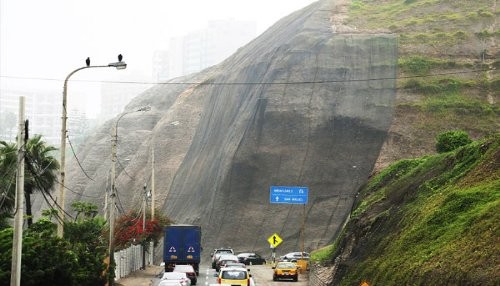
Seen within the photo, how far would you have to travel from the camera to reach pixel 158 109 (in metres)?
121

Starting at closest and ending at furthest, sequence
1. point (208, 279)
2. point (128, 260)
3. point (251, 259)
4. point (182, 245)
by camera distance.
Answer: point (208, 279) < point (182, 245) < point (128, 260) < point (251, 259)

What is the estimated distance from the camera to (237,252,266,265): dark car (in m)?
63.7

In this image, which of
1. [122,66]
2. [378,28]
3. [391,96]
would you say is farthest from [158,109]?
[122,66]

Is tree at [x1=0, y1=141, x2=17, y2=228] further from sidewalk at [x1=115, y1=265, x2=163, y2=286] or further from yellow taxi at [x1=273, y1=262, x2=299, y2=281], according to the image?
yellow taxi at [x1=273, y1=262, x2=299, y2=281]

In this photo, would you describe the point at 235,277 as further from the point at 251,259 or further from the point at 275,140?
the point at 275,140

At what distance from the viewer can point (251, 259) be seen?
211 feet

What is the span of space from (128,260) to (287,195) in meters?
15.6

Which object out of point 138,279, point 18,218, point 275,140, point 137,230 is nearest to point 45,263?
point 18,218

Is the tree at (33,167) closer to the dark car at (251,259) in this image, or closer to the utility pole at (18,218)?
the dark car at (251,259)

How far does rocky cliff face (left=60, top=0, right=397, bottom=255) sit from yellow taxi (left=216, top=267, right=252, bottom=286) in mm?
27438

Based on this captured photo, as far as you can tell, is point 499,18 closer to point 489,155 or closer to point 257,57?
point 257,57

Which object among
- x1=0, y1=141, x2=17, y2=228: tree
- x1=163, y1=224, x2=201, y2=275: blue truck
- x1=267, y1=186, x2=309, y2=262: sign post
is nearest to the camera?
x1=0, y1=141, x2=17, y2=228: tree

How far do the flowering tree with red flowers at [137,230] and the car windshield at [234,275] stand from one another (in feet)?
78.7

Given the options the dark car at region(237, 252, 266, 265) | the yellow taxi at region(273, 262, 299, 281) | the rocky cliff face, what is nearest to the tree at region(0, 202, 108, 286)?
the yellow taxi at region(273, 262, 299, 281)
